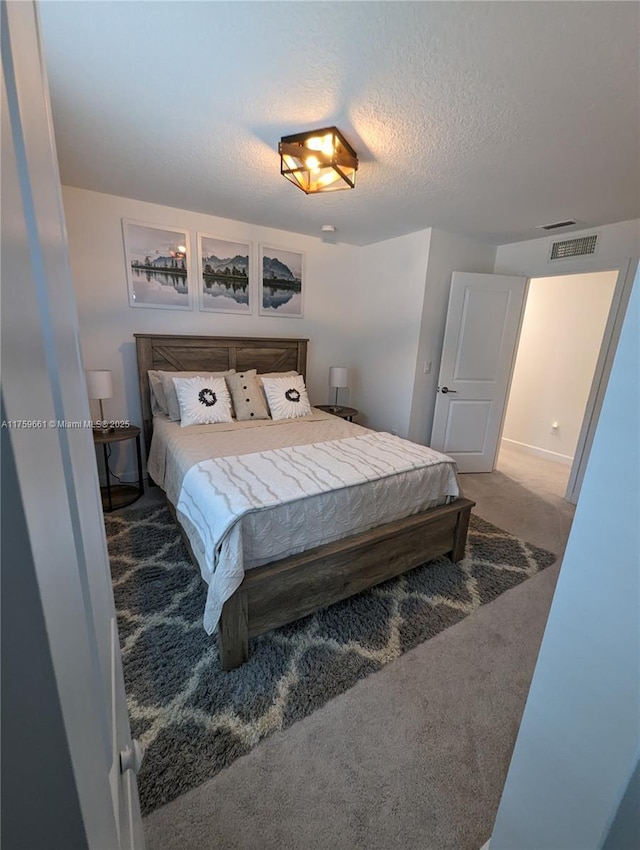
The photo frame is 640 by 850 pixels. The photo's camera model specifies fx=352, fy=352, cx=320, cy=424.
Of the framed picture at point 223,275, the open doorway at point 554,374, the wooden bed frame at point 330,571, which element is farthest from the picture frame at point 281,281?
the open doorway at point 554,374

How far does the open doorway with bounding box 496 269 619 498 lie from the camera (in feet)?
12.7

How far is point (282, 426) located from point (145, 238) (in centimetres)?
193

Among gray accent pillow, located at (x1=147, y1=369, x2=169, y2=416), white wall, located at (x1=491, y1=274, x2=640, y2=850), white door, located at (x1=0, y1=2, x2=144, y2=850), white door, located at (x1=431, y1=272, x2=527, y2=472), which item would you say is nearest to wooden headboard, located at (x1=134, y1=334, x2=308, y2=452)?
gray accent pillow, located at (x1=147, y1=369, x2=169, y2=416)

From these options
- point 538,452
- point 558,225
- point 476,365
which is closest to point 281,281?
point 476,365

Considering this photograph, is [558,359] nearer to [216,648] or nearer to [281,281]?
[281,281]

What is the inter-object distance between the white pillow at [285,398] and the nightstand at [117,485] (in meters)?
1.11

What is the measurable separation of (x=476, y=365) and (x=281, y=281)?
7.14 ft

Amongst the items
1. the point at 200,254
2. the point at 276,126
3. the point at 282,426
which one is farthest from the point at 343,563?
the point at 200,254

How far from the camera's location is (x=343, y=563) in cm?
177

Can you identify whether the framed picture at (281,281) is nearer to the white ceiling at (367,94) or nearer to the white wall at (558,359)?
the white ceiling at (367,94)

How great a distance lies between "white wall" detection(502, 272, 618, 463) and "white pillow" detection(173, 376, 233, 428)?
3858mm

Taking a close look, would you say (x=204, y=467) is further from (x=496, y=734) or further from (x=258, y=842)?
(x=496, y=734)

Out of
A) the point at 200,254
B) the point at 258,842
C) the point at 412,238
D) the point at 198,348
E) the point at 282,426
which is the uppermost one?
the point at 412,238

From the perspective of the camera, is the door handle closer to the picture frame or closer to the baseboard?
the picture frame
